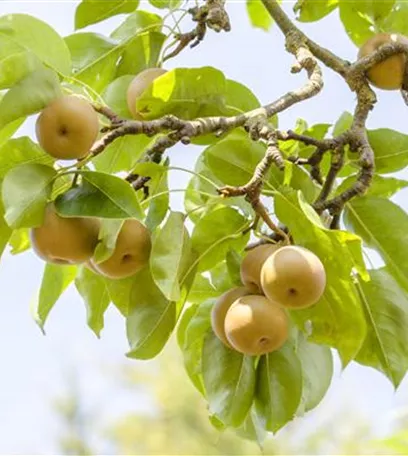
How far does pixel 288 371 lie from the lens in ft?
3.14

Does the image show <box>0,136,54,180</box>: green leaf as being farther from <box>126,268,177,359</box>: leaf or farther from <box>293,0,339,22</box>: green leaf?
<box>293,0,339,22</box>: green leaf

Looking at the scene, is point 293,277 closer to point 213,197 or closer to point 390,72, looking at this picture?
point 213,197

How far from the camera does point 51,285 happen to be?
0.99 metres

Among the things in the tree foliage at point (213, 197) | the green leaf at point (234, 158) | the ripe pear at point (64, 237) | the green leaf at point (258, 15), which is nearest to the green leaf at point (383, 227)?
the tree foliage at point (213, 197)

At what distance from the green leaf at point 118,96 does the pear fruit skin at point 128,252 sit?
0.62ft

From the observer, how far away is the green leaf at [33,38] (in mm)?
899

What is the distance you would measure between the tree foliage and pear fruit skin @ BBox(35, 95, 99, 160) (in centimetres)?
2

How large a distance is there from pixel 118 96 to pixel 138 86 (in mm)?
46

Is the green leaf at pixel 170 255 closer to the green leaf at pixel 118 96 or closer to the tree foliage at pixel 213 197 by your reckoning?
the tree foliage at pixel 213 197

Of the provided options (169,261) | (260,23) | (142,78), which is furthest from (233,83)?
(260,23)

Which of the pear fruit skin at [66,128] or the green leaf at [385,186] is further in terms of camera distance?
the green leaf at [385,186]

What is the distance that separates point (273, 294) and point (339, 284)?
0.24ft

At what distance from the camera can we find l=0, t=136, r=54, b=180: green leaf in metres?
0.82

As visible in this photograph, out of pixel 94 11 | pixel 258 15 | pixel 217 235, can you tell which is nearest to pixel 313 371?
pixel 217 235
